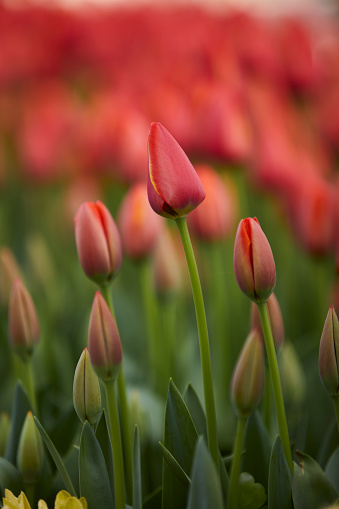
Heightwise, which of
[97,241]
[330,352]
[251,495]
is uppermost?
[97,241]

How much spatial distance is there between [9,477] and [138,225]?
0.30 meters

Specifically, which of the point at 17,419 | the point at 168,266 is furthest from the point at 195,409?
the point at 168,266

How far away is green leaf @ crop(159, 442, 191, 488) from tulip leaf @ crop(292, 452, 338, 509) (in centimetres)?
7

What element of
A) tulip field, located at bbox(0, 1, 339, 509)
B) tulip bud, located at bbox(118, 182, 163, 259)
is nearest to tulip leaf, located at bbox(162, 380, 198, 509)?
tulip field, located at bbox(0, 1, 339, 509)

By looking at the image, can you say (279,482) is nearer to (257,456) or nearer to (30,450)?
(257,456)

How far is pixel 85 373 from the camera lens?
0.44m

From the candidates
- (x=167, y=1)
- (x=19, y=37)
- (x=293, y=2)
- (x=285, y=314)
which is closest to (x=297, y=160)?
(x=285, y=314)

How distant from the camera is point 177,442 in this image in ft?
1.48

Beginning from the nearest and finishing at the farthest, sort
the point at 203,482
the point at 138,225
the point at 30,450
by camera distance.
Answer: the point at 203,482 → the point at 30,450 → the point at 138,225

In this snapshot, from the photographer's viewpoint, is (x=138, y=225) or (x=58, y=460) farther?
(x=138, y=225)

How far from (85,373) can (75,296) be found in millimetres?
601

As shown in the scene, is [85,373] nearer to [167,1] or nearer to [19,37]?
[19,37]

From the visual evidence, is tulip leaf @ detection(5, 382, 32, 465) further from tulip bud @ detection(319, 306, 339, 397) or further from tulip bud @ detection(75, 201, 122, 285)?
tulip bud @ detection(319, 306, 339, 397)

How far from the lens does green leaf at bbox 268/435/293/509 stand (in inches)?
16.7
